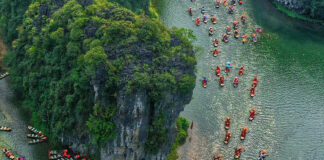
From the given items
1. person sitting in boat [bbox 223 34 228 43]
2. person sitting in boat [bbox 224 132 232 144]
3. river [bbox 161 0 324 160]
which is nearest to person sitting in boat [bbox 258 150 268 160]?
river [bbox 161 0 324 160]

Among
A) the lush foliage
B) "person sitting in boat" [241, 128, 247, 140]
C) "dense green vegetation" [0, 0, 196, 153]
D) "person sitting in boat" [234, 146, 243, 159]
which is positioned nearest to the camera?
"dense green vegetation" [0, 0, 196, 153]

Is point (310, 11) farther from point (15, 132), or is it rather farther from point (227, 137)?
point (15, 132)

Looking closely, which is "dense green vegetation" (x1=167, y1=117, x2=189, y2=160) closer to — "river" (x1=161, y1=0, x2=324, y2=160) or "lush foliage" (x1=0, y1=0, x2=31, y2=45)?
"river" (x1=161, y1=0, x2=324, y2=160)

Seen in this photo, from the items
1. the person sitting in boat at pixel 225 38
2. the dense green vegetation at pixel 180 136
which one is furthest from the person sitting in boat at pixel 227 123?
the person sitting in boat at pixel 225 38

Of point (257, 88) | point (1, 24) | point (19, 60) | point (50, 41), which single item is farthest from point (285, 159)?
point (1, 24)

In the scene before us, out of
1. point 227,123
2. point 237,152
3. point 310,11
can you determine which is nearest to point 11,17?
point 227,123
